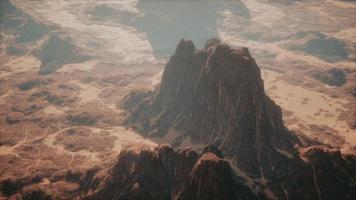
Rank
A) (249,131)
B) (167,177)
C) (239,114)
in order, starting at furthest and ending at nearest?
(239,114) < (249,131) < (167,177)

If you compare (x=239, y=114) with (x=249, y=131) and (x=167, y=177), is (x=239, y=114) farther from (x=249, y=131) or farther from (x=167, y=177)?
(x=167, y=177)

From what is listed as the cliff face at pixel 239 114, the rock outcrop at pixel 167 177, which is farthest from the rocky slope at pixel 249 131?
the rock outcrop at pixel 167 177

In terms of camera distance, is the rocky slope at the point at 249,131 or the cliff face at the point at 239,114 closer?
the rocky slope at the point at 249,131

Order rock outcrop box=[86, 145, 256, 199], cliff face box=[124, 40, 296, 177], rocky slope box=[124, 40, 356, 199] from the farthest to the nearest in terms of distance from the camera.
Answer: cliff face box=[124, 40, 296, 177] → rocky slope box=[124, 40, 356, 199] → rock outcrop box=[86, 145, 256, 199]

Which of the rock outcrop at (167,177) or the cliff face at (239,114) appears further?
the cliff face at (239,114)

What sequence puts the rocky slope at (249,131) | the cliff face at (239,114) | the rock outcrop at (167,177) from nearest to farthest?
the rock outcrop at (167,177)
the rocky slope at (249,131)
the cliff face at (239,114)

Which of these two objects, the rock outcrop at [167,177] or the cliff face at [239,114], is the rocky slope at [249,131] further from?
the rock outcrop at [167,177]

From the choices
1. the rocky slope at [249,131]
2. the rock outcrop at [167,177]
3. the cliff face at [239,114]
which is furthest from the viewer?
the cliff face at [239,114]

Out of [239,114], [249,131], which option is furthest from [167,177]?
[239,114]

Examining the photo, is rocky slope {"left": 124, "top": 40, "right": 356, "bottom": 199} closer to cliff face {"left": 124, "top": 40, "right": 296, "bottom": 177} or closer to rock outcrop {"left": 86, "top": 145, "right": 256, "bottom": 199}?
cliff face {"left": 124, "top": 40, "right": 296, "bottom": 177}

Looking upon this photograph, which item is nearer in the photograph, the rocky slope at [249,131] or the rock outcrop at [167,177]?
the rock outcrop at [167,177]

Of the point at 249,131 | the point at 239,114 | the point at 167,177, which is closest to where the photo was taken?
the point at 167,177

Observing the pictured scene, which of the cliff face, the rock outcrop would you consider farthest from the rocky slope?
the rock outcrop
